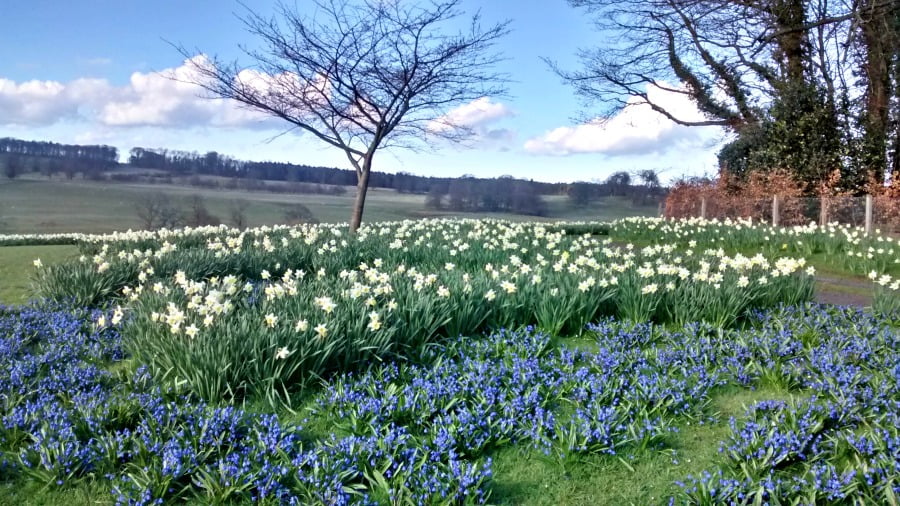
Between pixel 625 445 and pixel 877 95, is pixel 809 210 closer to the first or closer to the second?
pixel 877 95

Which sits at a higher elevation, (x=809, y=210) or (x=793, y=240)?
(x=809, y=210)

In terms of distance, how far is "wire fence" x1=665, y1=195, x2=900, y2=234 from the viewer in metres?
15.4

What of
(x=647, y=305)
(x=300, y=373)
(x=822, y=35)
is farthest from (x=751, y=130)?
(x=300, y=373)

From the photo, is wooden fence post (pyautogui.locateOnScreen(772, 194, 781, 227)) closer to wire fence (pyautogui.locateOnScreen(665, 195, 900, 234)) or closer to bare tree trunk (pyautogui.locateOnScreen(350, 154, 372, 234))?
wire fence (pyautogui.locateOnScreen(665, 195, 900, 234))

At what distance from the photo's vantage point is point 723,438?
3.48 meters

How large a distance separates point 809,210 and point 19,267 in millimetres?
18973

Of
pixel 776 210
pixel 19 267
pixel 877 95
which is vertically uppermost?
pixel 877 95

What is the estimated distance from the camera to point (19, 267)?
9688mm

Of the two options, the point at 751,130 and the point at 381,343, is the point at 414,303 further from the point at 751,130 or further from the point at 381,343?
the point at 751,130

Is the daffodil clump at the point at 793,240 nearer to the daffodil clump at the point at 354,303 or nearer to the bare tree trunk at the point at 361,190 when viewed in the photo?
the daffodil clump at the point at 354,303

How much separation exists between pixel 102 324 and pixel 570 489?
14.2 feet

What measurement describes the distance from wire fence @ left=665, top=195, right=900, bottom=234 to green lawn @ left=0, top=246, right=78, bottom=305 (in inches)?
649

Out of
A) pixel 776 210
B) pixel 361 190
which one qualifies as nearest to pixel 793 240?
pixel 776 210

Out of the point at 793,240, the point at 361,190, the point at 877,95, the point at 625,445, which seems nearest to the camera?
the point at 625,445
